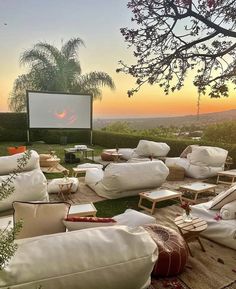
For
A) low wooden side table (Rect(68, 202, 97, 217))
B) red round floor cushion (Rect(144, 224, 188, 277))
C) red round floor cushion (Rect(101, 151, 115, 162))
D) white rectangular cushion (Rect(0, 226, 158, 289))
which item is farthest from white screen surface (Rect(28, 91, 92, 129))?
white rectangular cushion (Rect(0, 226, 158, 289))

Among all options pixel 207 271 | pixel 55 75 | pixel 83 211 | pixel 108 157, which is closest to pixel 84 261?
pixel 207 271

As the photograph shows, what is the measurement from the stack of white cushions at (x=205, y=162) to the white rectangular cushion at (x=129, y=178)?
6.41 ft

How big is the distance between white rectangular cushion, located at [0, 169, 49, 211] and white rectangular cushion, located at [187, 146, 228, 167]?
4.35 m

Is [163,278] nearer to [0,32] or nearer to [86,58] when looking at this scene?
[0,32]

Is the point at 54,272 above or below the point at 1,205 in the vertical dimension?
above

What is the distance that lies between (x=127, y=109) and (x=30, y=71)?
581 centimetres

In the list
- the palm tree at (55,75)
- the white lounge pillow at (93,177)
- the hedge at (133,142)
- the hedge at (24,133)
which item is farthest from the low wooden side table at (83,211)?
the palm tree at (55,75)

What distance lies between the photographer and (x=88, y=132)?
14945mm

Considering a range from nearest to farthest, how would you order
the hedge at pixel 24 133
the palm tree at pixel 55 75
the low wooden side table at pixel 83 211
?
the low wooden side table at pixel 83 211, the palm tree at pixel 55 75, the hedge at pixel 24 133

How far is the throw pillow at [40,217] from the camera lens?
1893 mm

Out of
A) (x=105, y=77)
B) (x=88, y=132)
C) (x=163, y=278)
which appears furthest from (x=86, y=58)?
(x=163, y=278)

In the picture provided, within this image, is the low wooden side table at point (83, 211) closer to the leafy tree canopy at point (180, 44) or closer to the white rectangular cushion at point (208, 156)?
the leafy tree canopy at point (180, 44)

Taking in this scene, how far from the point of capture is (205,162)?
6469 millimetres

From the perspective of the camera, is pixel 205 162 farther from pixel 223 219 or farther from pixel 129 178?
pixel 223 219
